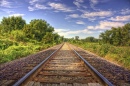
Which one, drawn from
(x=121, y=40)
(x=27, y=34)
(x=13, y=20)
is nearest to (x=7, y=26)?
(x=13, y=20)

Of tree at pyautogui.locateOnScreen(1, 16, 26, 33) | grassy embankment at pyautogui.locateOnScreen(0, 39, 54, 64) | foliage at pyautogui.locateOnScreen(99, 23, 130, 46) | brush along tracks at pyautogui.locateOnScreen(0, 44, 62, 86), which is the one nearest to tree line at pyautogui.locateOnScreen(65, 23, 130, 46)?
foliage at pyautogui.locateOnScreen(99, 23, 130, 46)

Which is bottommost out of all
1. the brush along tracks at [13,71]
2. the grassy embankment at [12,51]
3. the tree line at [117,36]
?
the brush along tracks at [13,71]

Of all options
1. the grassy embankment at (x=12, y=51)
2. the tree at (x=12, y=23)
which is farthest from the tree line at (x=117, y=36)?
the grassy embankment at (x=12, y=51)

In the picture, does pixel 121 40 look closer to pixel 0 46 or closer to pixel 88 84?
pixel 0 46

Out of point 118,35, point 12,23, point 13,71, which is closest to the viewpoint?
point 13,71

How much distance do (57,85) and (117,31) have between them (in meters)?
94.7

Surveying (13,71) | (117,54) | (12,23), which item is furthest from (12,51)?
(12,23)

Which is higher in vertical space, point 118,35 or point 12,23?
point 12,23

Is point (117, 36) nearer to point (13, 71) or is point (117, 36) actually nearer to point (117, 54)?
point (117, 54)

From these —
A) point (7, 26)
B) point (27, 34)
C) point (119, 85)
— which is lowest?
point (119, 85)

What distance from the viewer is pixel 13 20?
7325 cm

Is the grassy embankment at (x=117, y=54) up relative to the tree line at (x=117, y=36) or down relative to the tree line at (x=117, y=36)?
down

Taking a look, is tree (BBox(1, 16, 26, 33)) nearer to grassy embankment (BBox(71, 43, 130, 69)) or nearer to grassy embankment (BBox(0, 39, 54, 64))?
grassy embankment (BBox(0, 39, 54, 64))

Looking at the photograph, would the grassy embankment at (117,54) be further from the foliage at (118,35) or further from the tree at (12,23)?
the foliage at (118,35)
